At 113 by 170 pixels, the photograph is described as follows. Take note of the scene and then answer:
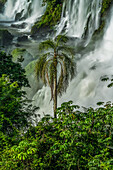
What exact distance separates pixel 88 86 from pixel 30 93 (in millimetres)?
4785

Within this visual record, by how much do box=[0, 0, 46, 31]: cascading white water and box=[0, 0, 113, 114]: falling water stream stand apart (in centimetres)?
1124

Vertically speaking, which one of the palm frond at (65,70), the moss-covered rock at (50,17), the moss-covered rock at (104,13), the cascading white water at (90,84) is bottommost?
the palm frond at (65,70)

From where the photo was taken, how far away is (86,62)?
485 inches

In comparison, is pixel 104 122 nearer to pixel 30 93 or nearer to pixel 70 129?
pixel 70 129

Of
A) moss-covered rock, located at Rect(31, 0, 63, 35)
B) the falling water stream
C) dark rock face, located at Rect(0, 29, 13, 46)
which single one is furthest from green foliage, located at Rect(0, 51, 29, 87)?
dark rock face, located at Rect(0, 29, 13, 46)

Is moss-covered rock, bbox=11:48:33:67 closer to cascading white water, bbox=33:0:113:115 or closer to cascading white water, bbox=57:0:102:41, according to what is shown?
cascading white water, bbox=33:0:113:115

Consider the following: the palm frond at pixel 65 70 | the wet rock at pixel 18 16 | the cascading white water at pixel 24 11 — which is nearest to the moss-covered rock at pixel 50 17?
the cascading white water at pixel 24 11

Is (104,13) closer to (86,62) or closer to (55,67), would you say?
(86,62)

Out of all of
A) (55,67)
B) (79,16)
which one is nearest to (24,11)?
(79,16)

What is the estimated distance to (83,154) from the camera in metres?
2.79

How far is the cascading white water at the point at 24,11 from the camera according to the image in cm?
3003

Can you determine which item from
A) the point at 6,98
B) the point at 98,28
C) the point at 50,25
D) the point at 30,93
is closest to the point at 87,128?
the point at 6,98

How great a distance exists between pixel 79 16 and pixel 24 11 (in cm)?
1772

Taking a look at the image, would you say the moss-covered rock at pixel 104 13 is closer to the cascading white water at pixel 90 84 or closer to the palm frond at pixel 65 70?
the cascading white water at pixel 90 84
